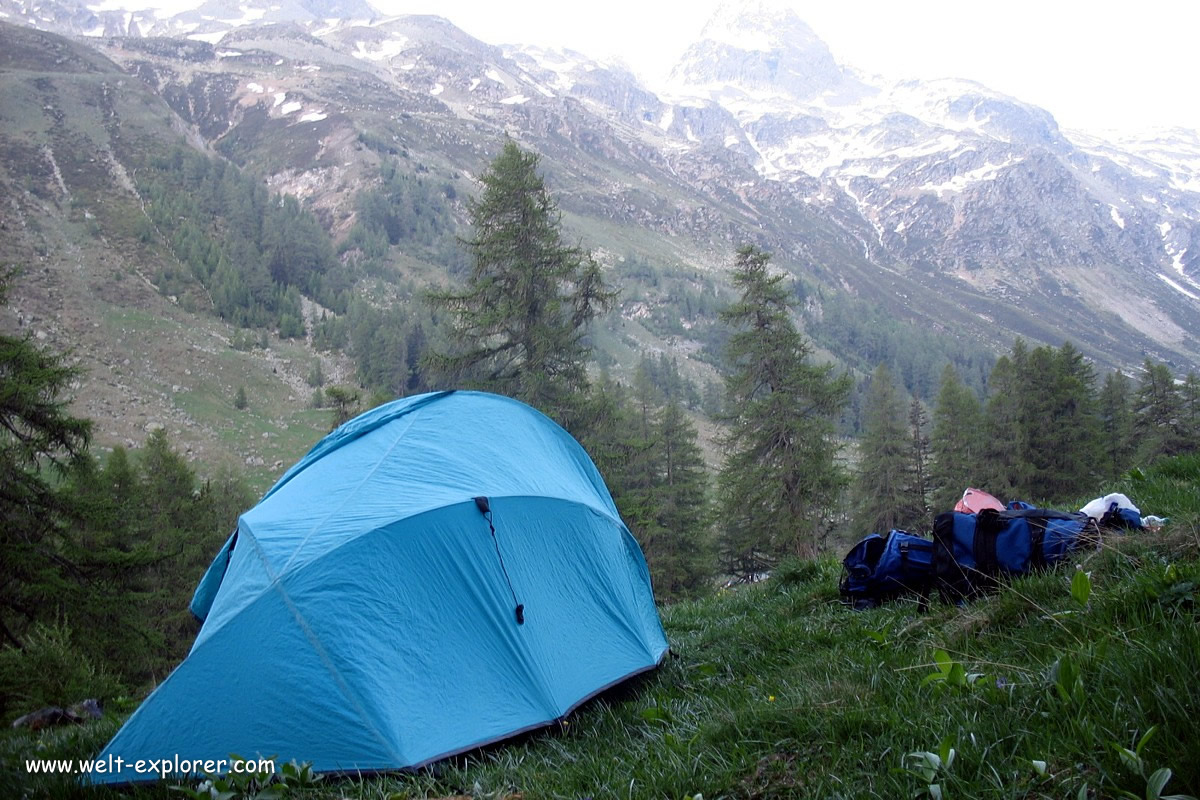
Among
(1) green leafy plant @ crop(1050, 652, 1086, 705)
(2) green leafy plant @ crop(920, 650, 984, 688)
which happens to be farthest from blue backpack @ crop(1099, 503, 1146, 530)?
(1) green leafy plant @ crop(1050, 652, 1086, 705)

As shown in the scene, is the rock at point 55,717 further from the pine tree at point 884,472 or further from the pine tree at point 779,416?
the pine tree at point 884,472

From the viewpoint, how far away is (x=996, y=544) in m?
4.47

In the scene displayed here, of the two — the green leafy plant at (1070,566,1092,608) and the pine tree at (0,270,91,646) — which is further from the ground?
the green leafy plant at (1070,566,1092,608)

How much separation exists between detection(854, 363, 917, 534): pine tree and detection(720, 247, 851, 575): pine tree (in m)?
12.5

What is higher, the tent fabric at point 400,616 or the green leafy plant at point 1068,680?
the green leafy plant at point 1068,680

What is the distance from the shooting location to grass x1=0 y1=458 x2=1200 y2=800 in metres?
1.86

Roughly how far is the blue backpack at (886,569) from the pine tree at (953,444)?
28.5 m

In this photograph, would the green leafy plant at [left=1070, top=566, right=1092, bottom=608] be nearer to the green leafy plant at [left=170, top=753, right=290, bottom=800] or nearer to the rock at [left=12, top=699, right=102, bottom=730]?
the green leafy plant at [left=170, top=753, right=290, bottom=800]

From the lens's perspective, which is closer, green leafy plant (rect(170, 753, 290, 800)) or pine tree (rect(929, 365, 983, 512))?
green leafy plant (rect(170, 753, 290, 800))

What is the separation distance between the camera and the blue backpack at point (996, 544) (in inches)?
168

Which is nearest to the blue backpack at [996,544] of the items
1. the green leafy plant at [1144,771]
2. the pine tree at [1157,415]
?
the green leafy plant at [1144,771]

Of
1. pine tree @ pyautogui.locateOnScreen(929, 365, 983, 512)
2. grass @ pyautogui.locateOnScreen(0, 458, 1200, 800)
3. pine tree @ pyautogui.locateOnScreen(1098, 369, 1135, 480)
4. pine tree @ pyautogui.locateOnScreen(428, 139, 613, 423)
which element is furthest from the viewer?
pine tree @ pyautogui.locateOnScreen(929, 365, 983, 512)

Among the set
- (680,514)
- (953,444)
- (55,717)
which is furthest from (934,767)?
(953,444)

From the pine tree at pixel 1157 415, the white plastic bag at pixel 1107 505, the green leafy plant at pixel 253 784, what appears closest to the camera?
the green leafy plant at pixel 253 784
